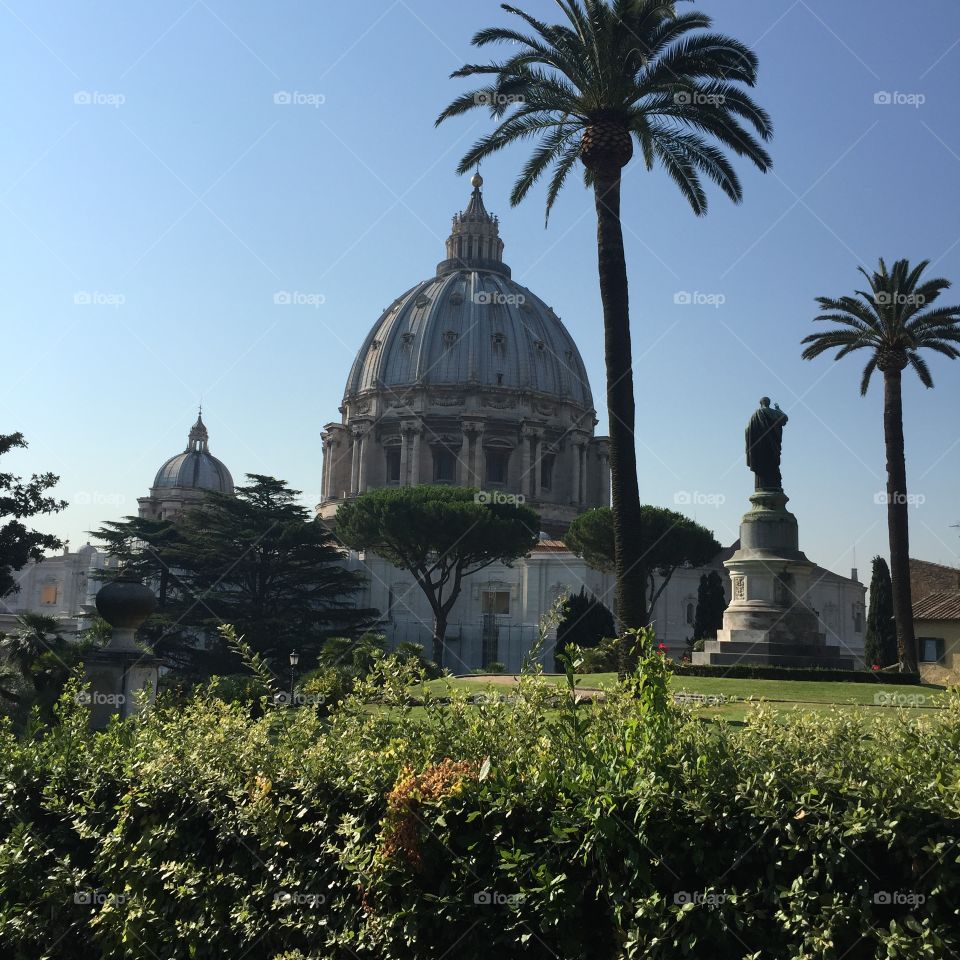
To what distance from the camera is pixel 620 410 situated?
18.4 m

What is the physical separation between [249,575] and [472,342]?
156 ft

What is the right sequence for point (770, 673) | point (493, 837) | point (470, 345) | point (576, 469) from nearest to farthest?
1. point (493, 837)
2. point (770, 673)
3. point (576, 469)
4. point (470, 345)

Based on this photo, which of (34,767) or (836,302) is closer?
Result: (34,767)

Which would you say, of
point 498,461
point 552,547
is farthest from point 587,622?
point 498,461

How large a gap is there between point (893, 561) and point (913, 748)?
26892mm

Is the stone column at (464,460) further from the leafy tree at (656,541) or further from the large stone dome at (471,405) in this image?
the leafy tree at (656,541)

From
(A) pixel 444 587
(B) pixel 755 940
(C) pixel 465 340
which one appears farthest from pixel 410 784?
(C) pixel 465 340

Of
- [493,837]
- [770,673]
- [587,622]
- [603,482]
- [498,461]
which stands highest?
[498,461]

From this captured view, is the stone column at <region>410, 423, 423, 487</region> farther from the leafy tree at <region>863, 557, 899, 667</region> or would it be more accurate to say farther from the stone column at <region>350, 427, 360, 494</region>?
the leafy tree at <region>863, 557, 899, 667</region>

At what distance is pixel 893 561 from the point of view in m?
30.0

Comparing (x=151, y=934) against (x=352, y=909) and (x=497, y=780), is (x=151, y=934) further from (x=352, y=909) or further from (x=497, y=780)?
(x=497, y=780)

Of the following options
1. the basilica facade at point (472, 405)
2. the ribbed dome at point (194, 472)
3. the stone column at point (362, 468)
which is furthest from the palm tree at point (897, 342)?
the ribbed dome at point (194, 472)

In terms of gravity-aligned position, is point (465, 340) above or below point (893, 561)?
above

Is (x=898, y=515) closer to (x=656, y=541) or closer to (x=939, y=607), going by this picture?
(x=939, y=607)
